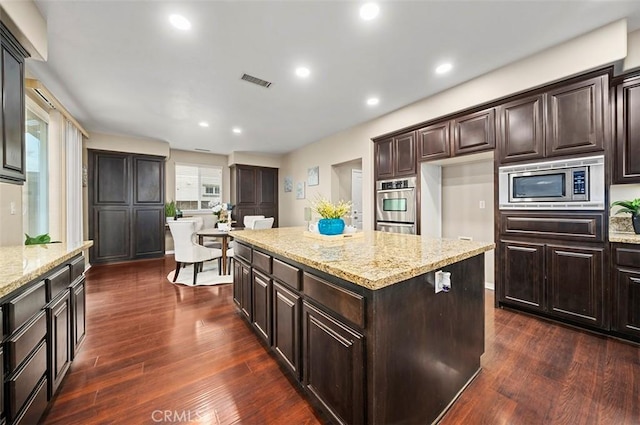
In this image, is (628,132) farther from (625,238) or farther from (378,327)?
(378,327)

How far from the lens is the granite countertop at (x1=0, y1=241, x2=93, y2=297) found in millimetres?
1116

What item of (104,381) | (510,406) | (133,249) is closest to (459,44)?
(510,406)

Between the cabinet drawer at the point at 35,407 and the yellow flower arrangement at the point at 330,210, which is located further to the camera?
the yellow flower arrangement at the point at 330,210

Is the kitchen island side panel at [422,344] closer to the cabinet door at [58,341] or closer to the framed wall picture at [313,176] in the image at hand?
the cabinet door at [58,341]

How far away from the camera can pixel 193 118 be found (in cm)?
439

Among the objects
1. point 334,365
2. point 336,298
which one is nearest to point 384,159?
point 336,298

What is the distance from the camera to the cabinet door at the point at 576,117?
7.48 ft

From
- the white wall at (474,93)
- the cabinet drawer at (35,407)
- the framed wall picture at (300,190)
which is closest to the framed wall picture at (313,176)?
the white wall at (474,93)

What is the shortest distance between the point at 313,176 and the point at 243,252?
12.8 ft

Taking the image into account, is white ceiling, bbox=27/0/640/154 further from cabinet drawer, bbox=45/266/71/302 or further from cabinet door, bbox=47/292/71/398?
cabinet door, bbox=47/292/71/398

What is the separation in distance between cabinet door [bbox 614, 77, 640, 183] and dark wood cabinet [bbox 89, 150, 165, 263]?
735 centimetres

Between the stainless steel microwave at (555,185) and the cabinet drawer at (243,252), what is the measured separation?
283 centimetres

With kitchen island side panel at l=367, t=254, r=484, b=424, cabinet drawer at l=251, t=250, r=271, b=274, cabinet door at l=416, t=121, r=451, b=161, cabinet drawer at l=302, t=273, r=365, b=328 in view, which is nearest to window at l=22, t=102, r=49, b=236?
cabinet drawer at l=251, t=250, r=271, b=274

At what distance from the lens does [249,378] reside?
5.83 feet
